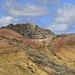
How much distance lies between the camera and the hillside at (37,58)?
7805 millimetres

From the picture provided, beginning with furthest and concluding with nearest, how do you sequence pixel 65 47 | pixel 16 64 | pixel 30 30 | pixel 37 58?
pixel 30 30, pixel 65 47, pixel 37 58, pixel 16 64

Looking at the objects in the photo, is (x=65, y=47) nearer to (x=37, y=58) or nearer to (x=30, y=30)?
(x=37, y=58)

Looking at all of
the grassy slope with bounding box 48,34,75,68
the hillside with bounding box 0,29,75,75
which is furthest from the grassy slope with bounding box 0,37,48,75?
the grassy slope with bounding box 48,34,75,68

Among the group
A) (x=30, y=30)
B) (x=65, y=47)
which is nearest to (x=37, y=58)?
(x=65, y=47)

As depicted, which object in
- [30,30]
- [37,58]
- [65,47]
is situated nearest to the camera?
[37,58]

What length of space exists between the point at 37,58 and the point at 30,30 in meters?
27.6

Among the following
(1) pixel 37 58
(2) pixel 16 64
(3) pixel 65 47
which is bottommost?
(2) pixel 16 64

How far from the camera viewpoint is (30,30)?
1485 inches

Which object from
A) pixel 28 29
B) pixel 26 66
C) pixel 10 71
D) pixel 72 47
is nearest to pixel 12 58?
pixel 26 66

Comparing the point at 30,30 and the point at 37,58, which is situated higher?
the point at 30,30

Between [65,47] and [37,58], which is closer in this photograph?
[37,58]

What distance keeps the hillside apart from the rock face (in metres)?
19.8

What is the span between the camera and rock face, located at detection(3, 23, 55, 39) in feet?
118

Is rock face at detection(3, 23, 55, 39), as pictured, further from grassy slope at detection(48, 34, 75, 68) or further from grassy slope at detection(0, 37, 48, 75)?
grassy slope at detection(0, 37, 48, 75)
